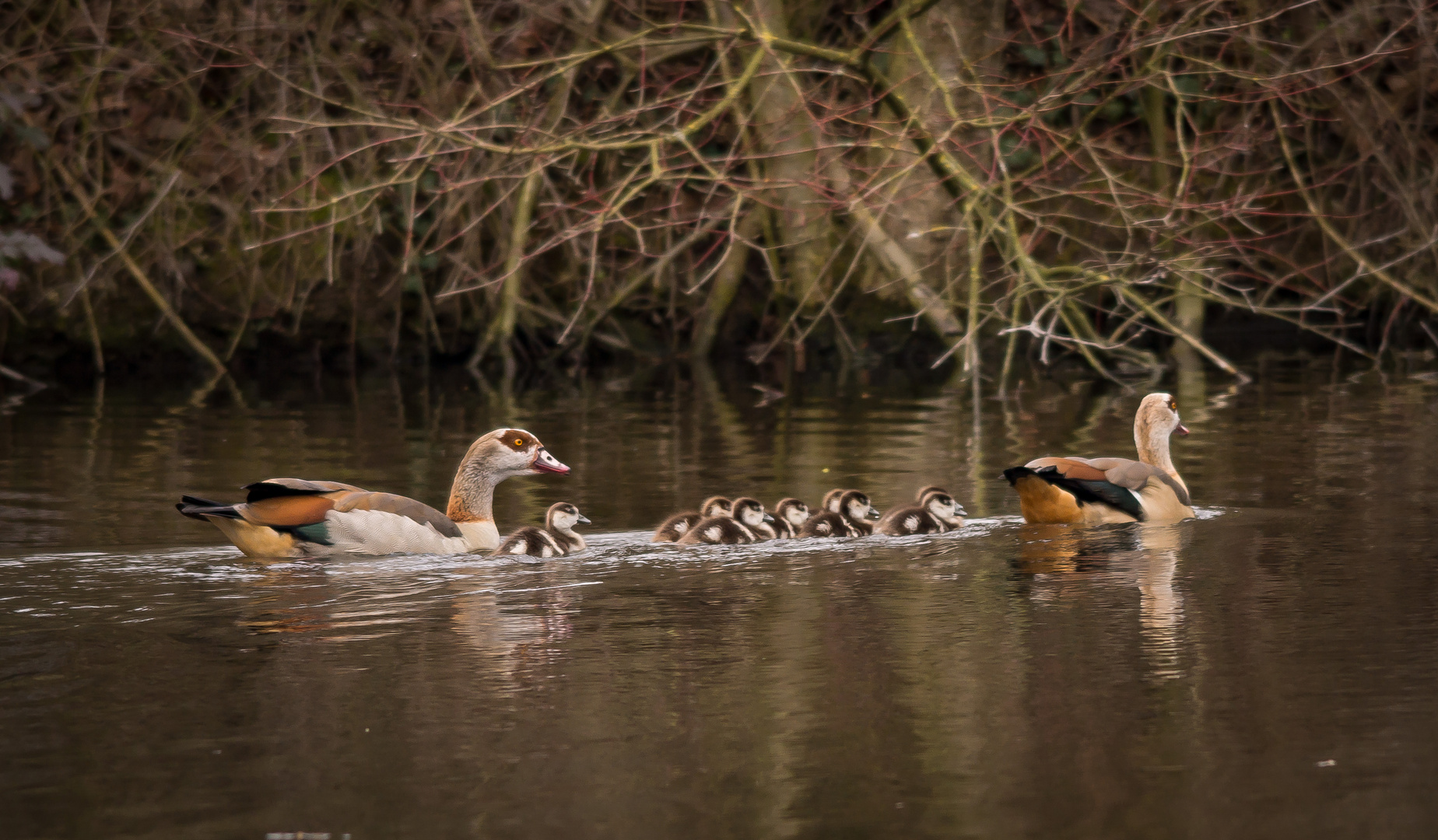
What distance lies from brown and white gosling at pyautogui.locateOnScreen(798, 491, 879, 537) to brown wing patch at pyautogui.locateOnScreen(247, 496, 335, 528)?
2507 mm

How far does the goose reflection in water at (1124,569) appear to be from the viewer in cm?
733

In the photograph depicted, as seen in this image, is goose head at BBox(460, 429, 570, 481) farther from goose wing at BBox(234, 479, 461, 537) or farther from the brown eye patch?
goose wing at BBox(234, 479, 461, 537)

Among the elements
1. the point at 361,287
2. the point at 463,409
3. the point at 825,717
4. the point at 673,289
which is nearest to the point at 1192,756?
the point at 825,717

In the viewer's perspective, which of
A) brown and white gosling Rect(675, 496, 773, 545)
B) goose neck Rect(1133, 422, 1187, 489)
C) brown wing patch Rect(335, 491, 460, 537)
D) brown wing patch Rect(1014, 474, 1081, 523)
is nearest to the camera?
brown wing patch Rect(335, 491, 460, 537)

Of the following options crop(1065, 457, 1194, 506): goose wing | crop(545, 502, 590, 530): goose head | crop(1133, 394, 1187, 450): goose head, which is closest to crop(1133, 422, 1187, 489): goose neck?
crop(1133, 394, 1187, 450): goose head

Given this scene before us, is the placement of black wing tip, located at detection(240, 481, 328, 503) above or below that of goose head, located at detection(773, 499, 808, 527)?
above

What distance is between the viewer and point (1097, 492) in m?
10.4

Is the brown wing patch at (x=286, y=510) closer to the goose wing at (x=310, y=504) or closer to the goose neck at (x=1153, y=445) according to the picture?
the goose wing at (x=310, y=504)

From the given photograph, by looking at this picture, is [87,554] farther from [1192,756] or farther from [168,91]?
[168,91]

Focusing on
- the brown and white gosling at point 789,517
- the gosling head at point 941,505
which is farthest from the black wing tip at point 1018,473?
the brown and white gosling at point 789,517

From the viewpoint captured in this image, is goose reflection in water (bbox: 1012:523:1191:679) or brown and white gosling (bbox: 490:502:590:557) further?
brown and white gosling (bbox: 490:502:590:557)

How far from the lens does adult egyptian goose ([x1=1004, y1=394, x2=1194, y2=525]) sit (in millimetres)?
10266

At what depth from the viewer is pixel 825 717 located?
620 centimetres

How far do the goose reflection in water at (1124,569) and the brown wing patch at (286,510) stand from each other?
3348 millimetres
